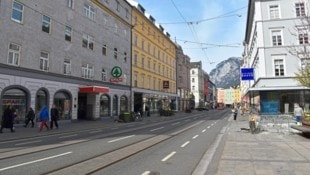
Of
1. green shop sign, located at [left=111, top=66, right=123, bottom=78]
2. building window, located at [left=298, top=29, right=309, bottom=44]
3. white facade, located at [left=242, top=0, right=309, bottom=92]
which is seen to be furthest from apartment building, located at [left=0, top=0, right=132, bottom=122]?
building window, located at [left=298, top=29, right=309, bottom=44]

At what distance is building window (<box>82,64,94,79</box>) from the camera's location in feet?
113

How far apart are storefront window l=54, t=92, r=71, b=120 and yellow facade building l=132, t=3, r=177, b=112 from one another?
16943mm

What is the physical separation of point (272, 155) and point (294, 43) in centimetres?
3069

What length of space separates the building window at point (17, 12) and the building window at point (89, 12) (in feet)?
34.3

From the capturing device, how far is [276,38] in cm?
3841

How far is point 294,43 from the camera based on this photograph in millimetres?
37188

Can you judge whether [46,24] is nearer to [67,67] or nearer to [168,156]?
[67,67]

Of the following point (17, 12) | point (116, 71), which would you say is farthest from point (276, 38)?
point (17, 12)

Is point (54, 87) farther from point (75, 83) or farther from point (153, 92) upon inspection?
point (153, 92)

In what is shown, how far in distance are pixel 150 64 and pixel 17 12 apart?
33.4 metres

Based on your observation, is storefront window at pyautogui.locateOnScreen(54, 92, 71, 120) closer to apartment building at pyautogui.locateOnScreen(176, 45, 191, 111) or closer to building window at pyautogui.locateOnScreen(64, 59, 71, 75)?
building window at pyautogui.locateOnScreen(64, 59, 71, 75)

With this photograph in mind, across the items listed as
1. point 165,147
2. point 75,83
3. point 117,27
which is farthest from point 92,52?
point 165,147

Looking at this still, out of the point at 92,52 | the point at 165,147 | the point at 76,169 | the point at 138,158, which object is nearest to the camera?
the point at 76,169

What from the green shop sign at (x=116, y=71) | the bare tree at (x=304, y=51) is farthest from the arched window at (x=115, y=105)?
the bare tree at (x=304, y=51)
